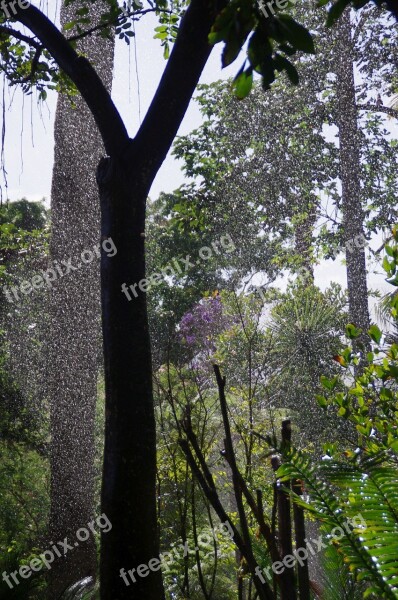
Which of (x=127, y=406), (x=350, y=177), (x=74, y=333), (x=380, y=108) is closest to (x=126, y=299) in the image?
(x=127, y=406)

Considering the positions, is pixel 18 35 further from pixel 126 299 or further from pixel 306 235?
pixel 306 235

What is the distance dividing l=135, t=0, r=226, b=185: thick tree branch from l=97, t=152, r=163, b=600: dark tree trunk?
0.26ft

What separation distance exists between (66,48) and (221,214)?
5523mm

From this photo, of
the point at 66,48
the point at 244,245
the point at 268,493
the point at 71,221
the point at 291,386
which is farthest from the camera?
the point at 244,245

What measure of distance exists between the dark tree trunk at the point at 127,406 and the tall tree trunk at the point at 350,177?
4844 millimetres

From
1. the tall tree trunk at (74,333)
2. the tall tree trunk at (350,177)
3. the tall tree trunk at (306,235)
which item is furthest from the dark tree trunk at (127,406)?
the tall tree trunk at (306,235)

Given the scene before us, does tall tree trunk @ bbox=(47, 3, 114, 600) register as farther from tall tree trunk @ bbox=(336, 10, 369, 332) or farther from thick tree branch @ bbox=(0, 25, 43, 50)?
tall tree trunk @ bbox=(336, 10, 369, 332)

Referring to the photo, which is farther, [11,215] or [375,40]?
[11,215]

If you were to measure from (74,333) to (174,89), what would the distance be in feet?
9.69

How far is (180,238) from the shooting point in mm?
9352

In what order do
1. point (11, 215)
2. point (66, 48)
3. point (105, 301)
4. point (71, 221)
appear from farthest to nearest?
point (11, 215)
point (71, 221)
point (66, 48)
point (105, 301)

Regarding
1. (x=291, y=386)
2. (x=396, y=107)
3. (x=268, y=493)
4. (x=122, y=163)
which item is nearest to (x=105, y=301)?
(x=122, y=163)

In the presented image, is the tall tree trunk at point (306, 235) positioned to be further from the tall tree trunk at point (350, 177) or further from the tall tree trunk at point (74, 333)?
the tall tree trunk at point (74, 333)

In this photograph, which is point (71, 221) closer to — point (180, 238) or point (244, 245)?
point (244, 245)
